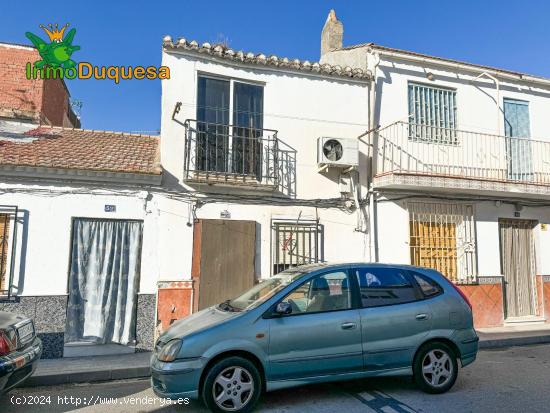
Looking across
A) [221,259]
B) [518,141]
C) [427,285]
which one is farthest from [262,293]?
[518,141]

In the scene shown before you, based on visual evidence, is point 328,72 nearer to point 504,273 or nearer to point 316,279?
point 316,279

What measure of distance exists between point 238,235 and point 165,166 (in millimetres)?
1957

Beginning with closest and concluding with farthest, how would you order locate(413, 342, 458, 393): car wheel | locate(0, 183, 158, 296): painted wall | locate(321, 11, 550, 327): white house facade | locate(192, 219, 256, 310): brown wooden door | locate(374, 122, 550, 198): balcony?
locate(413, 342, 458, 393): car wheel, locate(0, 183, 158, 296): painted wall, locate(192, 219, 256, 310): brown wooden door, locate(374, 122, 550, 198): balcony, locate(321, 11, 550, 327): white house facade

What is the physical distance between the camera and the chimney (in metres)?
11.4

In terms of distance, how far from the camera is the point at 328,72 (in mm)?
9422

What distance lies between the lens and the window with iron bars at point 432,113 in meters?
10.0

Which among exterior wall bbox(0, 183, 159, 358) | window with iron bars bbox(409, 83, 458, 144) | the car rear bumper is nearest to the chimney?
window with iron bars bbox(409, 83, 458, 144)

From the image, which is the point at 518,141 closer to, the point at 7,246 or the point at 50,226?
the point at 50,226

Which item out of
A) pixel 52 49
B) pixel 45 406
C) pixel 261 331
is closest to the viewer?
pixel 261 331

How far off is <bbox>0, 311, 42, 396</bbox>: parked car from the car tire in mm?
2055

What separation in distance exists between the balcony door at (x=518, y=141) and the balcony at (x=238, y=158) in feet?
19.2

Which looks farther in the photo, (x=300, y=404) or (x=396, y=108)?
(x=396, y=108)

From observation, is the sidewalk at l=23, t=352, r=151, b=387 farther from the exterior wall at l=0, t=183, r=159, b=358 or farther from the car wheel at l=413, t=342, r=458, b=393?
the car wheel at l=413, t=342, r=458, b=393

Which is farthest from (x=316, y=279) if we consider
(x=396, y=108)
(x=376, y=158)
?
(x=396, y=108)
